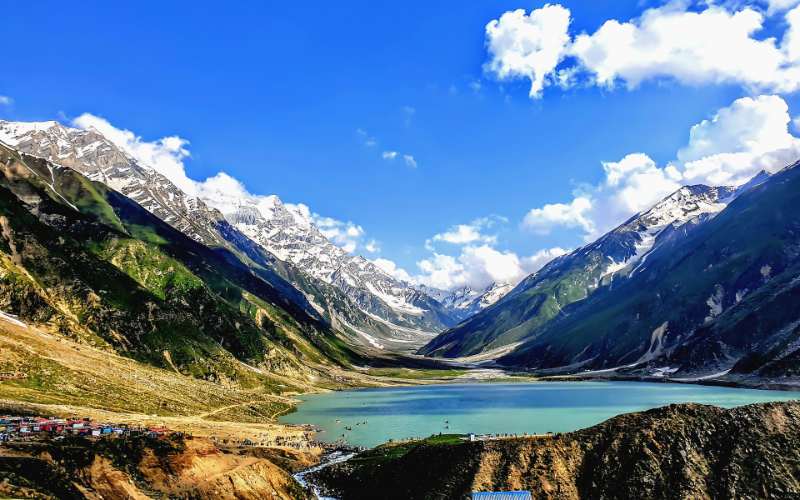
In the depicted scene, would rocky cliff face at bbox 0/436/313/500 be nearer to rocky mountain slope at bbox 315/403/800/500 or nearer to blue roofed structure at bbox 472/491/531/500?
rocky mountain slope at bbox 315/403/800/500

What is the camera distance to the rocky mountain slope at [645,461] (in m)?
62.9

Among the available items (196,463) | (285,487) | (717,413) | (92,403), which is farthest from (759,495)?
(92,403)

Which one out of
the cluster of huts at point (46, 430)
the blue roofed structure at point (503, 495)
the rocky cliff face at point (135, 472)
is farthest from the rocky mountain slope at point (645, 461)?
the cluster of huts at point (46, 430)

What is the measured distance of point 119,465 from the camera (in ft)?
208

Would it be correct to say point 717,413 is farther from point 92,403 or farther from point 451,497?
point 92,403

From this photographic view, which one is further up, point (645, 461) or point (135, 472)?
point (135, 472)

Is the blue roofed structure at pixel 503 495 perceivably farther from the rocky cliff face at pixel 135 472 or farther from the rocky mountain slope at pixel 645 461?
the rocky cliff face at pixel 135 472

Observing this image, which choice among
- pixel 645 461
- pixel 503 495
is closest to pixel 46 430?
pixel 503 495

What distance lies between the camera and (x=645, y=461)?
6644 cm

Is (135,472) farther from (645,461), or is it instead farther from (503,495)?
(645,461)

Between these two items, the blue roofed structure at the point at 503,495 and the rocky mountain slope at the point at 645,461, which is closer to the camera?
the rocky mountain slope at the point at 645,461

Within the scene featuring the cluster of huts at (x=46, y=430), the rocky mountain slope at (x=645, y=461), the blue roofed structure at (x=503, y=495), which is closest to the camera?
the rocky mountain slope at (x=645, y=461)

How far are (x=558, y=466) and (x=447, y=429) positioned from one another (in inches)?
3027

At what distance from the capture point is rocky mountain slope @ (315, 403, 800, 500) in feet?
206
